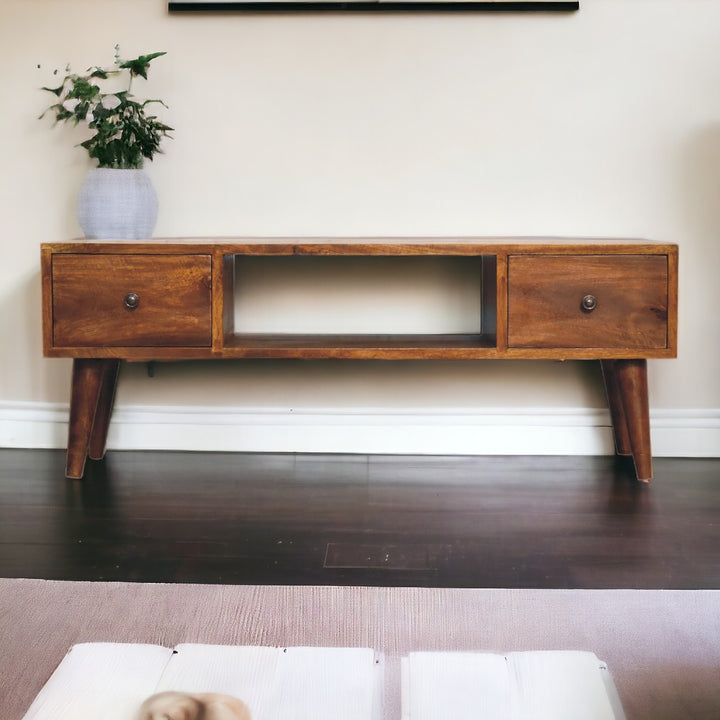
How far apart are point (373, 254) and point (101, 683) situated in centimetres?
111

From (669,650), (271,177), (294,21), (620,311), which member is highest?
(294,21)

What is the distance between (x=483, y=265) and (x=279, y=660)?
130cm

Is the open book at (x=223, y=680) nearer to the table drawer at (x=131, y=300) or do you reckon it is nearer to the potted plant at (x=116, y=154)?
the table drawer at (x=131, y=300)

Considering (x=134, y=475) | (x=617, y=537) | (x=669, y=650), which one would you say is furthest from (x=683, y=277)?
(x=134, y=475)

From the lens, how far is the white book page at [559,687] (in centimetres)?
81

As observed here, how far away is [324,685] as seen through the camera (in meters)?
0.84

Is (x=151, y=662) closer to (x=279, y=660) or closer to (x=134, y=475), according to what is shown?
(x=279, y=660)

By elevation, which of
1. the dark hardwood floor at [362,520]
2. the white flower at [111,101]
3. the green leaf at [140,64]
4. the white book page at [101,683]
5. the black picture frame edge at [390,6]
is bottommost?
the dark hardwood floor at [362,520]

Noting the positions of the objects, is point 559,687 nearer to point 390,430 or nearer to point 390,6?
point 390,430

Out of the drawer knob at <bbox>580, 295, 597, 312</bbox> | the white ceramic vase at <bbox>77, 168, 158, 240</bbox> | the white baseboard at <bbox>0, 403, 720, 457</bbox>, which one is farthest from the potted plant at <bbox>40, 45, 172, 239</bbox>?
the drawer knob at <bbox>580, 295, 597, 312</bbox>

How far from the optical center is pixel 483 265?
2014mm

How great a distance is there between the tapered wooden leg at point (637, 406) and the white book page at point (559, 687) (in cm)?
104

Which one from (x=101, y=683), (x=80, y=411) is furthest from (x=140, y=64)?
(x=101, y=683)

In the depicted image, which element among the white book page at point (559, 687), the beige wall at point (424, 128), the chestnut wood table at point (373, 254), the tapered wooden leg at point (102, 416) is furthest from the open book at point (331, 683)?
the beige wall at point (424, 128)
